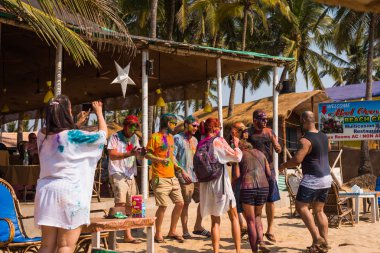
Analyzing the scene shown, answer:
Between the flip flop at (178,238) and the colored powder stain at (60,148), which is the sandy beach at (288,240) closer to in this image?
the flip flop at (178,238)

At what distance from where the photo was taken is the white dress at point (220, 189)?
235 inches

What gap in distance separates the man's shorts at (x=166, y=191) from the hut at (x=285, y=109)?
12.3 metres

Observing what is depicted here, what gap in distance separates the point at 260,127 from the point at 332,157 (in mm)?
15733

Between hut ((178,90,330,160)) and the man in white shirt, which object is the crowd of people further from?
hut ((178,90,330,160))

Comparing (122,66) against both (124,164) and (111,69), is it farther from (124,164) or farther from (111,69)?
(124,164)

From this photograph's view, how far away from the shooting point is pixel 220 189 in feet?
19.8

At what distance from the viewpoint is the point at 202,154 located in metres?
6.09

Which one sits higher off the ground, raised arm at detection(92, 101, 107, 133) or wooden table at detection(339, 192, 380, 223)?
raised arm at detection(92, 101, 107, 133)

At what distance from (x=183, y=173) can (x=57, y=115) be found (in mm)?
→ 3780

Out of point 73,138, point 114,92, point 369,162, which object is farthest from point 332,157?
point 73,138

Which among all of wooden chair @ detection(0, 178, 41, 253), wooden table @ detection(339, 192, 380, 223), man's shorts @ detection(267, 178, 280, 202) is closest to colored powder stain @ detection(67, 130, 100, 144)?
wooden chair @ detection(0, 178, 41, 253)

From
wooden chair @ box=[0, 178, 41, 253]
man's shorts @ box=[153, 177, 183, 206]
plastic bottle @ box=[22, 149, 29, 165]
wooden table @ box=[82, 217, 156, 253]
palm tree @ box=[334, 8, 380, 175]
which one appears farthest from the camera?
palm tree @ box=[334, 8, 380, 175]

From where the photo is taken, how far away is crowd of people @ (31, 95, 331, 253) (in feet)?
12.0

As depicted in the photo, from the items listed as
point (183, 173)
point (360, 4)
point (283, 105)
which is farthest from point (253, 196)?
point (283, 105)
